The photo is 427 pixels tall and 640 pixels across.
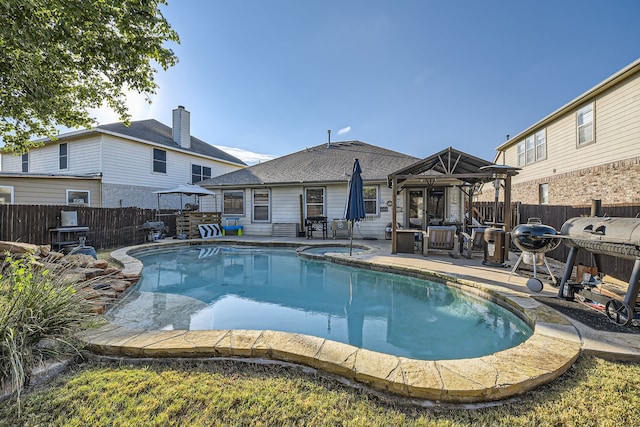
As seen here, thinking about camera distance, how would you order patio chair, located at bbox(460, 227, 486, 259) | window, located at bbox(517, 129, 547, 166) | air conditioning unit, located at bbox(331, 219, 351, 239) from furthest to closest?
window, located at bbox(517, 129, 547, 166), air conditioning unit, located at bbox(331, 219, 351, 239), patio chair, located at bbox(460, 227, 486, 259)

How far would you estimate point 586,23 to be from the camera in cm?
883

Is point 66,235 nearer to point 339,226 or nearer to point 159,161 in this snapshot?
point 159,161

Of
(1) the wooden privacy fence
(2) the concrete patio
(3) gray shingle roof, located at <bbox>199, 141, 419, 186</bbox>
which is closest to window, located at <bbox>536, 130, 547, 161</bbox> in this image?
(3) gray shingle roof, located at <bbox>199, 141, 419, 186</bbox>

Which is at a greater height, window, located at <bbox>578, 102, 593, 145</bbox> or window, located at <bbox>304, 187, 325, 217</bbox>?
window, located at <bbox>578, 102, 593, 145</bbox>

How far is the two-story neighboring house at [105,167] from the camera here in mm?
12148

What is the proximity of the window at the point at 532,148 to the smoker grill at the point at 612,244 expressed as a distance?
11572 mm

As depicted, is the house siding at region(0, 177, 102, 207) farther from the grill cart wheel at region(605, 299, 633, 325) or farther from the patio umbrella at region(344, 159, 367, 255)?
the grill cart wheel at region(605, 299, 633, 325)

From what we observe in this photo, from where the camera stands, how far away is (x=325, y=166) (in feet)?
45.5

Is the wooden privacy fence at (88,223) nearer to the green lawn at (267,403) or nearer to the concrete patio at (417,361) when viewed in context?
Answer: the concrete patio at (417,361)

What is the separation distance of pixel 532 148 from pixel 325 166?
36.0 feet

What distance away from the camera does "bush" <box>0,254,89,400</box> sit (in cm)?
214

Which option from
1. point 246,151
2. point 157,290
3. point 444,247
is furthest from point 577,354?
point 246,151

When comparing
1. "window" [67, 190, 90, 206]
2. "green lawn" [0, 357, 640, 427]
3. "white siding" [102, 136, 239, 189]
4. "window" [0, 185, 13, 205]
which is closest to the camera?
"green lawn" [0, 357, 640, 427]

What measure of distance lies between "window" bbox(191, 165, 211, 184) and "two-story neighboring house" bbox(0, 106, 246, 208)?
170 mm
